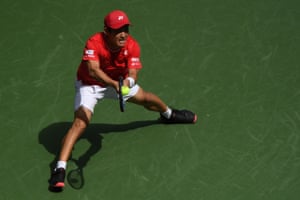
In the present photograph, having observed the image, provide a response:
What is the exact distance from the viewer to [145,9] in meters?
8.85

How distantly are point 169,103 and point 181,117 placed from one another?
0.41m

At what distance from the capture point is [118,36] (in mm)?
5938

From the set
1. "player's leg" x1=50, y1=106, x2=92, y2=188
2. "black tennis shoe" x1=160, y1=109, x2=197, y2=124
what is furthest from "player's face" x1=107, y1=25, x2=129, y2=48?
"black tennis shoe" x1=160, y1=109, x2=197, y2=124

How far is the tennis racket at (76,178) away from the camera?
635 centimetres

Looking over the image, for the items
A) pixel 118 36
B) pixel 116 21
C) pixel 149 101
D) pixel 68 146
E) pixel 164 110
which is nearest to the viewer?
pixel 116 21

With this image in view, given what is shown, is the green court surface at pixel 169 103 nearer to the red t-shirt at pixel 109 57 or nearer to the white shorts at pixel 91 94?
the white shorts at pixel 91 94

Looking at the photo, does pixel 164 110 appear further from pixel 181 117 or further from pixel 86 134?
pixel 86 134

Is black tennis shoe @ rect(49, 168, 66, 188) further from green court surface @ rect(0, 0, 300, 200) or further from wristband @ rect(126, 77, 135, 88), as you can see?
wristband @ rect(126, 77, 135, 88)

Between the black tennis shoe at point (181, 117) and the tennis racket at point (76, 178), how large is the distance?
1198 millimetres

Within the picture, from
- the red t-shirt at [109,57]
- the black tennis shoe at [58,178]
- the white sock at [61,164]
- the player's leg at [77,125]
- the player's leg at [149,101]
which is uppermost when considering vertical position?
the red t-shirt at [109,57]

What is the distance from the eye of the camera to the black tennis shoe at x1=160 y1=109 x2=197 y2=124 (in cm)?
702

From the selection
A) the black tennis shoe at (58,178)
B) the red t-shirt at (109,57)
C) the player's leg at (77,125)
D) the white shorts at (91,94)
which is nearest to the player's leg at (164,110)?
the white shorts at (91,94)

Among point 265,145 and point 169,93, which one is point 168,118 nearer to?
point 169,93

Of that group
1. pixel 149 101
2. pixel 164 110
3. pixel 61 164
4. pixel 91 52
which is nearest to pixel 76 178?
pixel 61 164
